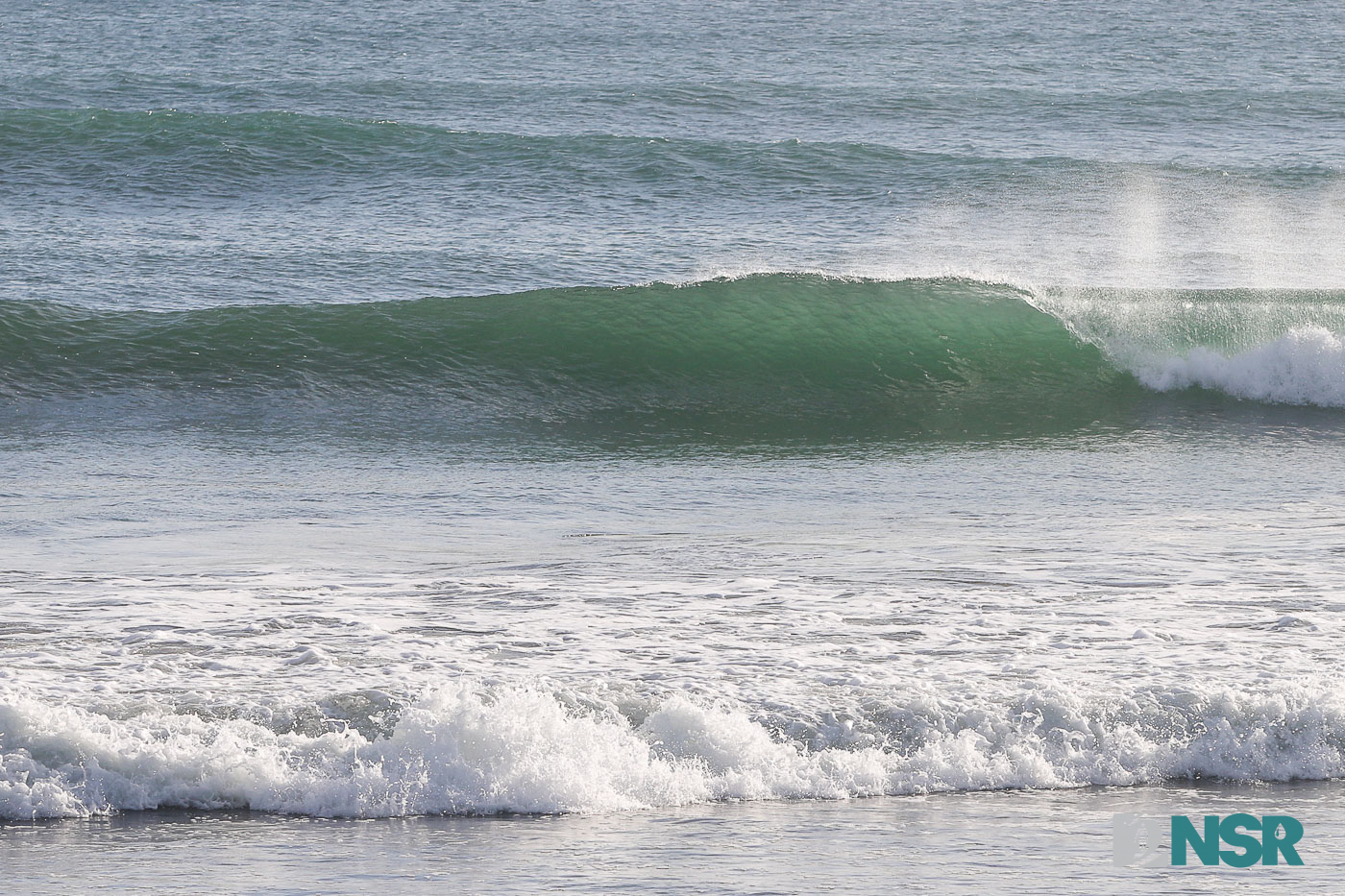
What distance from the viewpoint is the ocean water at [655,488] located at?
12.3 ft

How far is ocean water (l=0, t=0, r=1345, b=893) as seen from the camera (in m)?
3.74

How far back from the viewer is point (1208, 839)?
11.6ft

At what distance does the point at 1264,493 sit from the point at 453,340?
5924 millimetres

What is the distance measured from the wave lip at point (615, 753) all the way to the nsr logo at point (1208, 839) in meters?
0.31

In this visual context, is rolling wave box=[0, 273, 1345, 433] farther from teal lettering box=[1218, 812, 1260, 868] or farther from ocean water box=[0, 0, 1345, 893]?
teal lettering box=[1218, 812, 1260, 868]

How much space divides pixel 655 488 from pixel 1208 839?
426 cm

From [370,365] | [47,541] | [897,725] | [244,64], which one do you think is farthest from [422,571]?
[244,64]

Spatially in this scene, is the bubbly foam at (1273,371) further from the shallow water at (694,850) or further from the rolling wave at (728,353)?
the shallow water at (694,850)

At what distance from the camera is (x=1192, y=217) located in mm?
16156

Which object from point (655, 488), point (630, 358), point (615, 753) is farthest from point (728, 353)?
point (615, 753)

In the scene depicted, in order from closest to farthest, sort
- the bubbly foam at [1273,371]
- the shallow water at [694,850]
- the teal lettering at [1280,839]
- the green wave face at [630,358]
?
the shallow water at [694,850] → the teal lettering at [1280,839] → the green wave face at [630,358] → the bubbly foam at [1273,371]

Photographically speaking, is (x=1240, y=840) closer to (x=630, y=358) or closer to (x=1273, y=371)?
(x=630, y=358)

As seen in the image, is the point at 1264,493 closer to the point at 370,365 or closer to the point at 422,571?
the point at 422,571

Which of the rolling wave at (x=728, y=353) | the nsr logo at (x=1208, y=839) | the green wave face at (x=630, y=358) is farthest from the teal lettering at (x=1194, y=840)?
the rolling wave at (x=728, y=353)
